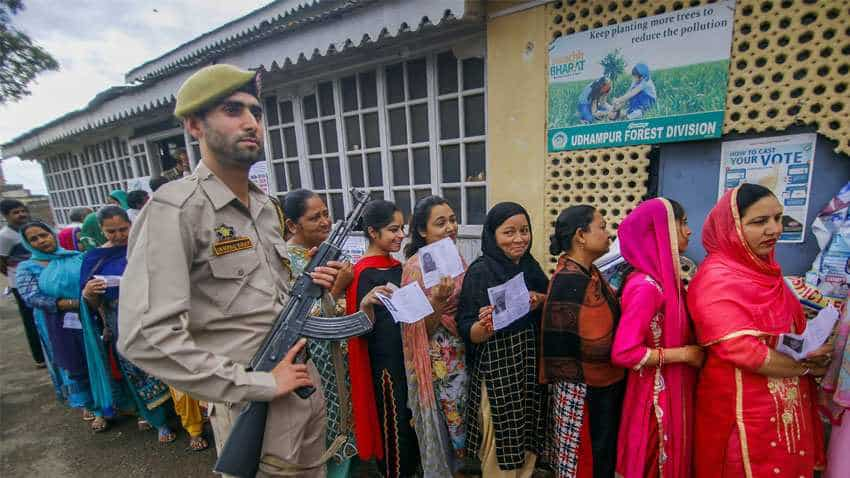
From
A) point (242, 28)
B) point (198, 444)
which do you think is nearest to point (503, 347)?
point (198, 444)

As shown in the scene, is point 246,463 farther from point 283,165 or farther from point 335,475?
point 283,165

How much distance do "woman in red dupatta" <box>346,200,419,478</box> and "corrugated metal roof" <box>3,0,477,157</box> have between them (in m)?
2.20

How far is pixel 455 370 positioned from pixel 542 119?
257cm

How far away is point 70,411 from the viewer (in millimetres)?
3865

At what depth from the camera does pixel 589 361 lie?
6.41 ft

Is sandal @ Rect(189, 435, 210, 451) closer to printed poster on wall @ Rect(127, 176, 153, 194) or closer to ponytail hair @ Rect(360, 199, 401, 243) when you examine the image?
ponytail hair @ Rect(360, 199, 401, 243)

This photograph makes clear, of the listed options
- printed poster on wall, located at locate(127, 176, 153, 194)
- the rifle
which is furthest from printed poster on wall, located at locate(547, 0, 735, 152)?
printed poster on wall, located at locate(127, 176, 153, 194)

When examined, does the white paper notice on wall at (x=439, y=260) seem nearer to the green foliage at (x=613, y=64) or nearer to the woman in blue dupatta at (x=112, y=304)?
the green foliage at (x=613, y=64)

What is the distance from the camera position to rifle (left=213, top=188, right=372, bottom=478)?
1277 mm

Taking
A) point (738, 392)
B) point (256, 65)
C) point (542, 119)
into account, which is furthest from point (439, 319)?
point (256, 65)

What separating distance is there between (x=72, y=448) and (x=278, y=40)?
465 cm

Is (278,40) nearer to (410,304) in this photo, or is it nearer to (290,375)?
(410,304)

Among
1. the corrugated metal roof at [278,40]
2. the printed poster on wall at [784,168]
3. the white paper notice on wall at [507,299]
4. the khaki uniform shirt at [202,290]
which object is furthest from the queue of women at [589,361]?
the corrugated metal roof at [278,40]

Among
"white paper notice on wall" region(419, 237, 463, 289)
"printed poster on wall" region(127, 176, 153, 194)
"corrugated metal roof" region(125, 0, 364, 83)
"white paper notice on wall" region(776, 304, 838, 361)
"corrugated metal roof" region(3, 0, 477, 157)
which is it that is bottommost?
"white paper notice on wall" region(776, 304, 838, 361)
